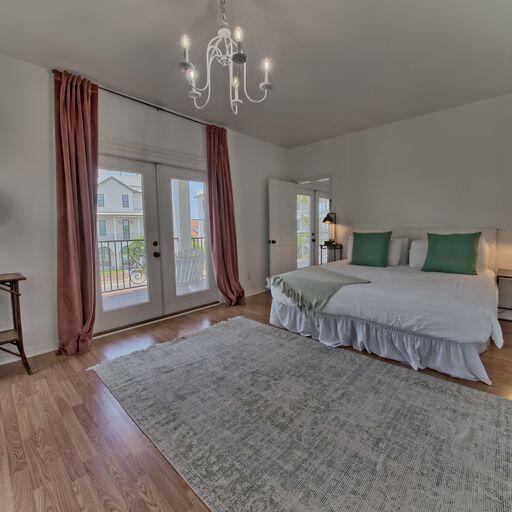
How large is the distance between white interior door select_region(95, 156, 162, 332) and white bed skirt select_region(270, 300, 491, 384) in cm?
175

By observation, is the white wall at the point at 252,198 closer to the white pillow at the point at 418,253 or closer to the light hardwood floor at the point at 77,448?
the white pillow at the point at 418,253

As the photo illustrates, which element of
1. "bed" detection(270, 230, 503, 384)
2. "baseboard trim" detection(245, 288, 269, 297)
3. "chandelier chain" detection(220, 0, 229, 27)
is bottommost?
"baseboard trim" detection(245, 288, 269, 297)

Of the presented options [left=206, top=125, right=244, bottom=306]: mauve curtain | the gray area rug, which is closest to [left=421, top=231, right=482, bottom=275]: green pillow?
the gray area rug

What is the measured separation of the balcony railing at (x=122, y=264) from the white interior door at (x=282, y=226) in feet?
7.56

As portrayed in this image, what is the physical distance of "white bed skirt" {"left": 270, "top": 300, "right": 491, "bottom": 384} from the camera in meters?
2.04

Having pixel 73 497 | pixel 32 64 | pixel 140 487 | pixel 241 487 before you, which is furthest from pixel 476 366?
pixel 32 64

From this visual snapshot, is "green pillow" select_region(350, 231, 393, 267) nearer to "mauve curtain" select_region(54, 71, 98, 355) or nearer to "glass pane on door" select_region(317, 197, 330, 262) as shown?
"glass pane on door" select_region(317, 197, 330, 262)

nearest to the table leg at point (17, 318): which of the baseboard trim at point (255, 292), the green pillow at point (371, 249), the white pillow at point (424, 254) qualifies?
the baseboard trim at point (255, 292)

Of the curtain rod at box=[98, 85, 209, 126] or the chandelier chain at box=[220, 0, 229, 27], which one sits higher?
the curtain rod at box=[98, 85, 209, 126]

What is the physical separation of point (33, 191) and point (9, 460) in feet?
7.14

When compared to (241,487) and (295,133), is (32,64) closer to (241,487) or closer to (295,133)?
(295,133)

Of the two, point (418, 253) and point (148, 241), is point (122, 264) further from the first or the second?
point (418, 253)

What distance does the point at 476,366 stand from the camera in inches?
78.7

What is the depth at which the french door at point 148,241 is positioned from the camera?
310 cm
